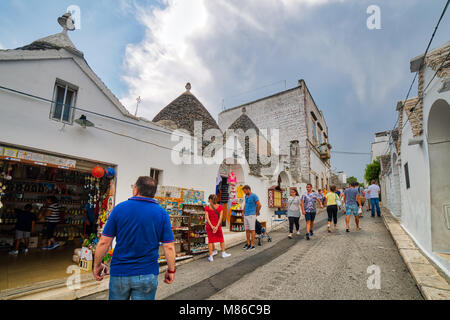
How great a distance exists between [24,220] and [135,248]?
692 centimetres

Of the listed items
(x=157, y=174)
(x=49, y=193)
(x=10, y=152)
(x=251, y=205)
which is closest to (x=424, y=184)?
(x=251, y=205)

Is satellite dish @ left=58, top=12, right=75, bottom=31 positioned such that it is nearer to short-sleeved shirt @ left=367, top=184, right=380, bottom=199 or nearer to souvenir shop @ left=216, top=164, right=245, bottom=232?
souvenir shop @ left=216, top=164, right=245, bottom=232

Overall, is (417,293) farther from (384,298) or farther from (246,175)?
(246,175)

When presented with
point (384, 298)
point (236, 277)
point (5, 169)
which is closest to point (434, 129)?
point (384, 298)

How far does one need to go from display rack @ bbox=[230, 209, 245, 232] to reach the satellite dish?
8.91 metres

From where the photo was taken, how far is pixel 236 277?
4500mm

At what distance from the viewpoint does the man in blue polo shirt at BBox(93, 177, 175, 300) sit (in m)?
2.15

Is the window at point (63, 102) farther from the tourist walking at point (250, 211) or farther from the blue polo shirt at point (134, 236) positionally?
the tourist walking at point (250, 211)

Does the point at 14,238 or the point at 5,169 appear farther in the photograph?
the point at 14,238

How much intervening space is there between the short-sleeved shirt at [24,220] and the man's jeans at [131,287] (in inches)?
261

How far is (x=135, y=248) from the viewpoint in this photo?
86.9 inches

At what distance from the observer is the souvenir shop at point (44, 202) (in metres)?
4.65

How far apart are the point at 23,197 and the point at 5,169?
12.5 feet

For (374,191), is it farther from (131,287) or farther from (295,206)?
(131,287)
